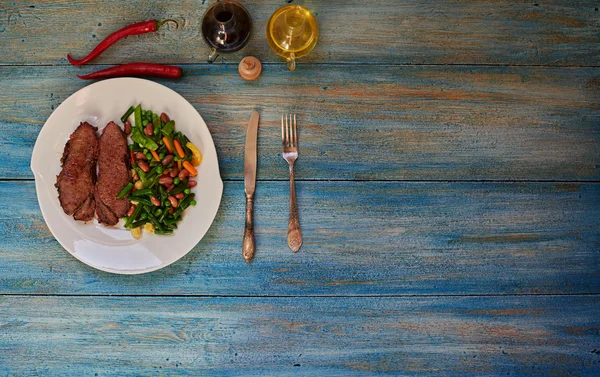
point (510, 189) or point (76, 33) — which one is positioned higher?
point (76, 33)

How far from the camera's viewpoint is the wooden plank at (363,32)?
1856 mm

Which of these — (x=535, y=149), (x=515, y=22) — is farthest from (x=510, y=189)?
(x=515, y=22)

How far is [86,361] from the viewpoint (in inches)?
70.6

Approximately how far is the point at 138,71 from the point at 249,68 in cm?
40

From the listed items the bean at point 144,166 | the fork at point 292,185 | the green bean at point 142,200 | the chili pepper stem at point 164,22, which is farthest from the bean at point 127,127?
the fork at point 292,185

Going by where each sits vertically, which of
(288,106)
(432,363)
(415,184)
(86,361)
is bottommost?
(86,361)

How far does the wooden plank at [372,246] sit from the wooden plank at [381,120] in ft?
0.23

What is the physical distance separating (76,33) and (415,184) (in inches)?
54.1

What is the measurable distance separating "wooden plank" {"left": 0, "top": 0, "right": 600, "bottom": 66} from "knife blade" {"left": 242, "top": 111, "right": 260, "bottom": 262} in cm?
30

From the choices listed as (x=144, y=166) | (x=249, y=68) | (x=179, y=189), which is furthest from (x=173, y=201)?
(x=249, y=68)

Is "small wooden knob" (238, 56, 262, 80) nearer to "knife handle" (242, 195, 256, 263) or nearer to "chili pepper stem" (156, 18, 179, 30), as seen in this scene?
"chili pepper stem" (156, 18, 179, 30)

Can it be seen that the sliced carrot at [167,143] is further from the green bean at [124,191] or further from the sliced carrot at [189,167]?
the green bean at [124,191]

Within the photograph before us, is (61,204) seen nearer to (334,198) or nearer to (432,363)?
(334,198)

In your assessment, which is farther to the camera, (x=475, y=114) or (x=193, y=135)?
(x=475, y=114)
